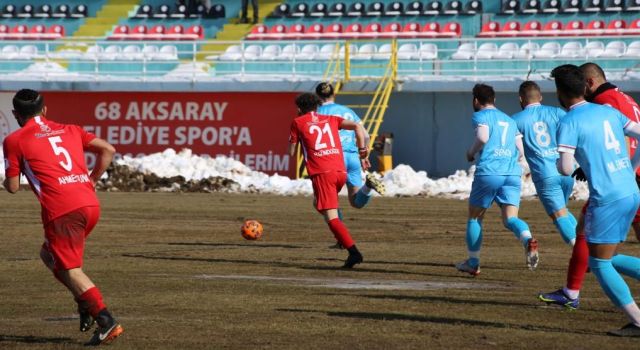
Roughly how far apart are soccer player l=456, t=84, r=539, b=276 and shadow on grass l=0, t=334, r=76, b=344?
5.41 metres

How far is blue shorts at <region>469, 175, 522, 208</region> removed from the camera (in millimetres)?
13609

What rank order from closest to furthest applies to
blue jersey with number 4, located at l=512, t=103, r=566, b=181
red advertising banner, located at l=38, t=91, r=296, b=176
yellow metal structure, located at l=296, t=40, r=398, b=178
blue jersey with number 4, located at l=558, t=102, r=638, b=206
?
1. blue jersey with number 4, located at l=558, t=102, r=638, b=206
2. blue jersey with number 4, located at l=512, t=103, r=566, b=181
3. yellow metal structure, located at l=296, t=40, r=398, b=178
4. red advertising banner, located at l=38, t=91, r=296, b=176

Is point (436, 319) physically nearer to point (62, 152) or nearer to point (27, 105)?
point (62, 152)

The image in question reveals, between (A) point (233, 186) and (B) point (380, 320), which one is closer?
(B) point (380, 320)

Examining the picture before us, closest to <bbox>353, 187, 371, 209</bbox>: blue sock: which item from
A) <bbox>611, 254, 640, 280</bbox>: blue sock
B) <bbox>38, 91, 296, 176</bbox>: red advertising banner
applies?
<bbox>611, 254, 640, 280</bbox>: blue sock

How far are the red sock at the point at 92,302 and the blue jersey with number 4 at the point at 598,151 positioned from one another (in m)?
3.33

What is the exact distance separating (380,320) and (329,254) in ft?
19.8

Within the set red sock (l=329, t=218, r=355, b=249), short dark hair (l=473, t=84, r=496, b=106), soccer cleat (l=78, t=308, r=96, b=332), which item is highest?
short dark hair (l=473, t=84, r=496, b=106)

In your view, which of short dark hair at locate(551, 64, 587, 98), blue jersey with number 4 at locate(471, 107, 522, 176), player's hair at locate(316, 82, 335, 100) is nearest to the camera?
short dark hair at locate(551, 64, 587, 98)

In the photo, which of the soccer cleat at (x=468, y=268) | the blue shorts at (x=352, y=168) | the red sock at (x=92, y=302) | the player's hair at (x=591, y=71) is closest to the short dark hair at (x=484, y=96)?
the soccer cleat at (x=468, y=268)

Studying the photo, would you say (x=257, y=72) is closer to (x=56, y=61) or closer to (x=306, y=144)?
(x=56, y=61)

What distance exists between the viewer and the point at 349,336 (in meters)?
9.27

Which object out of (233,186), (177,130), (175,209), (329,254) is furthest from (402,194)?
(329,254)

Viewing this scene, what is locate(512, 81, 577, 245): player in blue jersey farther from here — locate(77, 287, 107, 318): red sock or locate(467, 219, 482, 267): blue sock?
locate(77, 287, 107, 318): red sock
